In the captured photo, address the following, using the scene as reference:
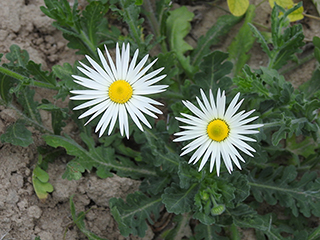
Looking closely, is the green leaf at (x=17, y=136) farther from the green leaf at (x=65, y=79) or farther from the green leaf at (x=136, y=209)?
the green leaf at (x=136, y=209)

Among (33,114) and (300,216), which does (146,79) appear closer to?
(33,114)

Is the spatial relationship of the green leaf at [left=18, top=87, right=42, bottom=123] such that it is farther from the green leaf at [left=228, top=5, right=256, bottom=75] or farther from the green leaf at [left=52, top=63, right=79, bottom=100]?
the green leaf at [left=228, top=5, right=256, bottom=75]

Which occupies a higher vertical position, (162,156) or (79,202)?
(162,156)

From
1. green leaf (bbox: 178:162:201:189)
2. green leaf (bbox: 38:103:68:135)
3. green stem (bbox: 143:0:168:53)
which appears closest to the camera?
green leaf (bbox: 178:162:201:189)

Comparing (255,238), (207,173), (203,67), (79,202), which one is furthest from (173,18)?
(255,238)

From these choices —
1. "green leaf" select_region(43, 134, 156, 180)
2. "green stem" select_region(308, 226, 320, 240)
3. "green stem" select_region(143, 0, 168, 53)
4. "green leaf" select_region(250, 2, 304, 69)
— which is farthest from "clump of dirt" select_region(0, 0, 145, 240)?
"green leaf" select_region(250, 2, 304, 69)

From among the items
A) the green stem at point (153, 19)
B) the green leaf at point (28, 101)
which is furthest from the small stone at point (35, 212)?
the green stem at point (153, 19)
